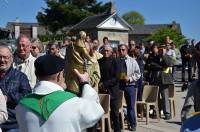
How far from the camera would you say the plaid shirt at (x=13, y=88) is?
602cm

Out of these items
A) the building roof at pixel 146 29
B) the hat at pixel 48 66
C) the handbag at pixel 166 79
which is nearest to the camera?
the hat at pixel 48 66

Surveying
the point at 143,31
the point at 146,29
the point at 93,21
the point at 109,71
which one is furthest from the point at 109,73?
the point at 146,29

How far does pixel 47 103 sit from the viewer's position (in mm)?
4168

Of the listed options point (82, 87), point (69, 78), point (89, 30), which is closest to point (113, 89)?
point (69, 78)

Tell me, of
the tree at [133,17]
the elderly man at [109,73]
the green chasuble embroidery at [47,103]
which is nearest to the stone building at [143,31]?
the tree at [133,17]

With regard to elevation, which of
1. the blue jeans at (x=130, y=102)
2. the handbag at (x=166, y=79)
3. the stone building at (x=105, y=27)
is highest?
the stone building at (x=105, y=27)

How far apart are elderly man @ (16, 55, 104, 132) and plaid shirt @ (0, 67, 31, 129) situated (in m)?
1.69

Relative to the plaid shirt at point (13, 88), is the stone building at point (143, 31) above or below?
above

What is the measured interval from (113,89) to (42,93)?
260 inches

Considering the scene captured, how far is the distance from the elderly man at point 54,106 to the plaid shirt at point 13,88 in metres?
1.69

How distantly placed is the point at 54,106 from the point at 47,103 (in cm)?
7

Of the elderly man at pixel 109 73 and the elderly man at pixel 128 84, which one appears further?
the elderly man at pixel 128 84

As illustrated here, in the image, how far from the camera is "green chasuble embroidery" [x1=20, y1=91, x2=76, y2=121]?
415 centimetres

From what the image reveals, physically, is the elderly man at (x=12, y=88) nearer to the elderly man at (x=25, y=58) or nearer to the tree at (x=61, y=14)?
the elderly man at (x=25, y=58)
